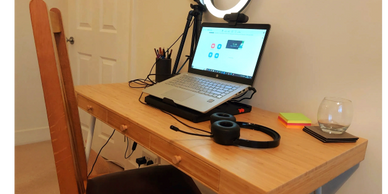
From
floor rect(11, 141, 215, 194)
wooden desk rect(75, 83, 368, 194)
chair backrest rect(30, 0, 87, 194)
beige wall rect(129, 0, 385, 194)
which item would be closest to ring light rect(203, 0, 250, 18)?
beige wall rect(129, 0, 385, 194)

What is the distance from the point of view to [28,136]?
91.6 inches

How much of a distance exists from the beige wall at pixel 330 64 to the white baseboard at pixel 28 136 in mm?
1966

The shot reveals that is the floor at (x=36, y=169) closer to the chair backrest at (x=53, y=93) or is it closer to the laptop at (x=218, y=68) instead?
the laptop at (x=218, y=68)

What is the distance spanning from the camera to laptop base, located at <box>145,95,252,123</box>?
2.77ft

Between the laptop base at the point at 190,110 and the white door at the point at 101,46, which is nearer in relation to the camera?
the laptop base at the point at 190,110

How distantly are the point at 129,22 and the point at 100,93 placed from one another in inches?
30.4

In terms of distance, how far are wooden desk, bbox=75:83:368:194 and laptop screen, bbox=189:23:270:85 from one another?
17 centimetres

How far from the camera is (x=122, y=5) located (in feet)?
5.87

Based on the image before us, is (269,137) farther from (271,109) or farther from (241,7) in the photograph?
(241,7)

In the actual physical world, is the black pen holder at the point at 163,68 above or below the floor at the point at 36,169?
above

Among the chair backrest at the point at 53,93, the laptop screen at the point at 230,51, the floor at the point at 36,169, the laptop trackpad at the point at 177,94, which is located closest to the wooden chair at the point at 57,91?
the chair backrest at the point at 53,93

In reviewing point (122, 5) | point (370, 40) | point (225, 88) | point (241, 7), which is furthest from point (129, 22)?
point (370, 40)

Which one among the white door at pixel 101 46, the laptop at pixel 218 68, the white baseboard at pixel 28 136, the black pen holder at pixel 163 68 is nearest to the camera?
the laptop at pixel 218 68

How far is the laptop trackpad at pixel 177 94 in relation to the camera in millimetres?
937
